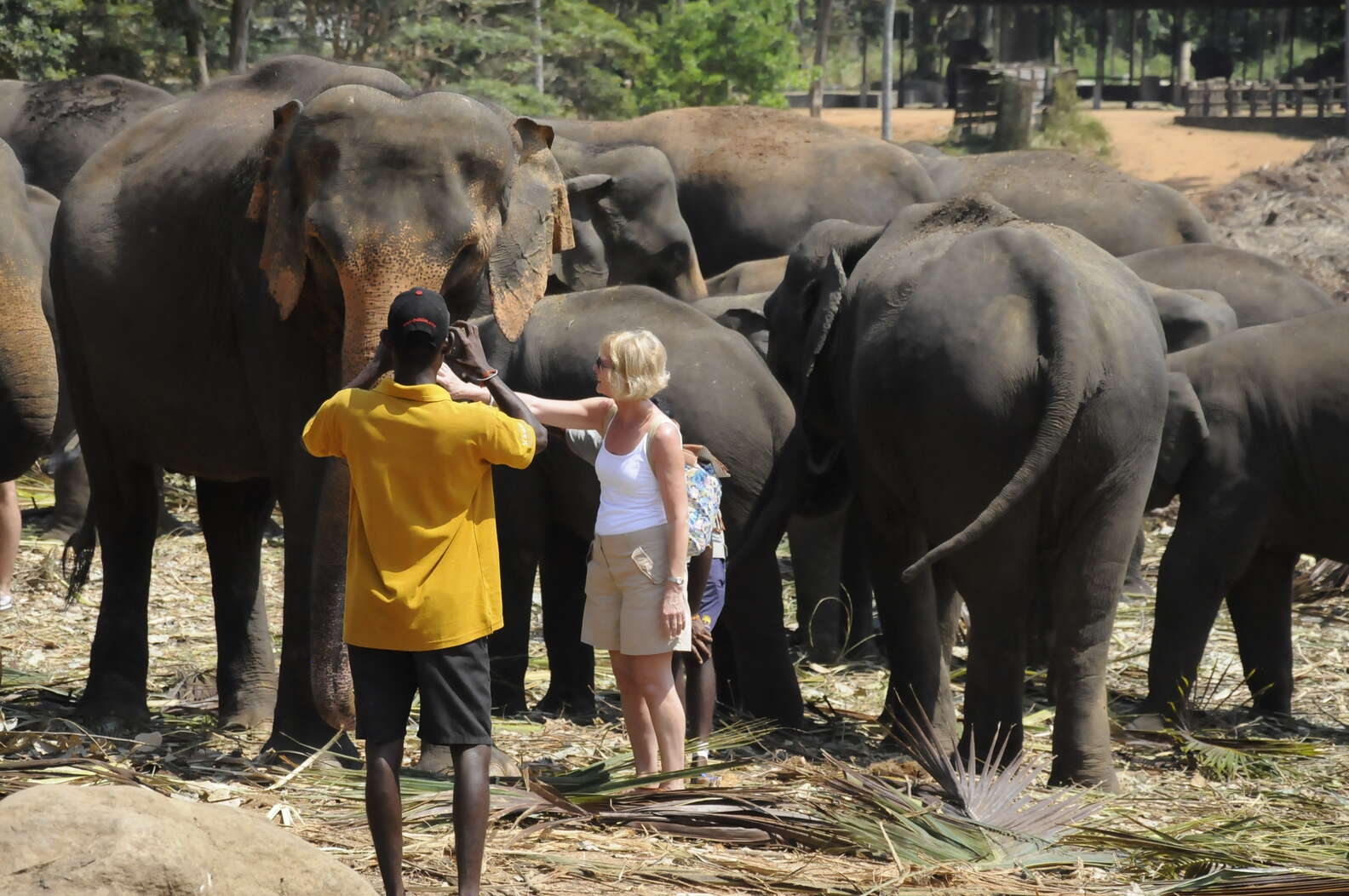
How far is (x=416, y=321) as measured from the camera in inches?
148

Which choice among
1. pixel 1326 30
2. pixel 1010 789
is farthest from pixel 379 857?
pixel 1326 30

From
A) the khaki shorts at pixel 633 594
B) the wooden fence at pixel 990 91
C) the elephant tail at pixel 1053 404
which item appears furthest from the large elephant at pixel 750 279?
the wooden fence at pixel 990 91

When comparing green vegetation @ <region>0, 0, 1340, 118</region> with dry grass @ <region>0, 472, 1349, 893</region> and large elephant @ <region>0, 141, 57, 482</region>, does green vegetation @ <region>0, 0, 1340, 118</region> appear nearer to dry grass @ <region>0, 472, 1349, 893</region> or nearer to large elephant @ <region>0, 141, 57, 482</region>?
large elephant @ <region>0, 141, 57, 482</region>

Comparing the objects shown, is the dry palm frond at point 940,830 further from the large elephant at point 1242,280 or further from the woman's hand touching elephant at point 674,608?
the large elephant at point 1242,280

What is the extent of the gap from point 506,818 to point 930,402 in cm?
180

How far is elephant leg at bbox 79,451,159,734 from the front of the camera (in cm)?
588

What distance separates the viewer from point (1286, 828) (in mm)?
4715

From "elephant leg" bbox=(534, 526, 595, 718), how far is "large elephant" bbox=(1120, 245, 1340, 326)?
4.14 meters

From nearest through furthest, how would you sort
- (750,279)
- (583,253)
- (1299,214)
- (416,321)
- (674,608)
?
(416,321), (674,608), (583,253), (750,279), (1299,214)

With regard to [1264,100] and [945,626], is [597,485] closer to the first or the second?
[945,626]

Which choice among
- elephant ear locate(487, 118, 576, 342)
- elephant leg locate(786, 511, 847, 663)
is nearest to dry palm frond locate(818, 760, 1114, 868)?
elephant ear locate(487, 118, 576, 342)

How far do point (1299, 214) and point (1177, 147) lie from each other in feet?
44.5

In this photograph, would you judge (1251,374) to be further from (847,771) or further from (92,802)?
(92,802)

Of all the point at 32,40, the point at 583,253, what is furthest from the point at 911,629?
the point at 32,40
